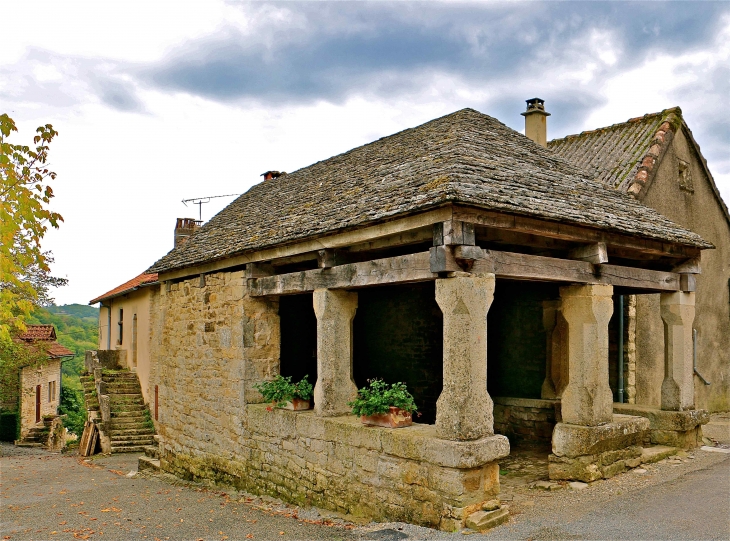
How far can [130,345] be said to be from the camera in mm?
19594

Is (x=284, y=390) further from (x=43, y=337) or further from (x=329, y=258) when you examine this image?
(x=43, y=337)

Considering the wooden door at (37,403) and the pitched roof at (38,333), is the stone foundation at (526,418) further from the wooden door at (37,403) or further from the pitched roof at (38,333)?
the wooden door at (37,403)

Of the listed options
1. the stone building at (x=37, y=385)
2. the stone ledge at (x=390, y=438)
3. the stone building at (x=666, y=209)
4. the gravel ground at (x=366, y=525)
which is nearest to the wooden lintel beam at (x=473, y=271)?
the stone ledge at (x=390, y=438)

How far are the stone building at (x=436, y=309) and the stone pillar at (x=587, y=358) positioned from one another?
0.8 inches

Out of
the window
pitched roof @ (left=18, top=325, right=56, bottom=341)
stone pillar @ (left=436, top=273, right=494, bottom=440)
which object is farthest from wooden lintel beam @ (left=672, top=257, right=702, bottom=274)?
pitched roof @ (left=18, top=325, right=56, bottom=341)

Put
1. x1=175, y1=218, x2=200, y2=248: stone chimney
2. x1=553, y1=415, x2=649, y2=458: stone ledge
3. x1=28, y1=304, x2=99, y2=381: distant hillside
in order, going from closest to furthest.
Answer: x1=553, y1=415, x2=649, y2=458: stone ledge
x1=175, y1=218, x2=200, y2=248: stone chimney
x1=28, y1=304, x2=99, y2=381: distant hillside

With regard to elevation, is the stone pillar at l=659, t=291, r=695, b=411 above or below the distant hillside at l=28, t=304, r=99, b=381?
above

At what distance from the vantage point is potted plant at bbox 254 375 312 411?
8055 mm

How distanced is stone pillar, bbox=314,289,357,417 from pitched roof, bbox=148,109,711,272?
0.86 meters

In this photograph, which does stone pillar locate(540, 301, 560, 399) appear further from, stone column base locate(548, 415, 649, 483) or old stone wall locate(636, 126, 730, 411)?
old stone wall locate(636, 126, 730, 411)

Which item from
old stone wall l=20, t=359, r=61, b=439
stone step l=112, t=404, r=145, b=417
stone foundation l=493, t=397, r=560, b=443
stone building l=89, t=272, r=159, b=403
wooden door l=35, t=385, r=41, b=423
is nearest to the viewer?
stone foundation l=493, t=397, r=560, b=443

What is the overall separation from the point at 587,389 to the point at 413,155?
3.53 meters

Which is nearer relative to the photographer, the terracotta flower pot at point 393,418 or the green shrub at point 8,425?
the terracotta flower pot at point 393,418

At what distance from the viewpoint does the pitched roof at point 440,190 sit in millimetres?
6277
